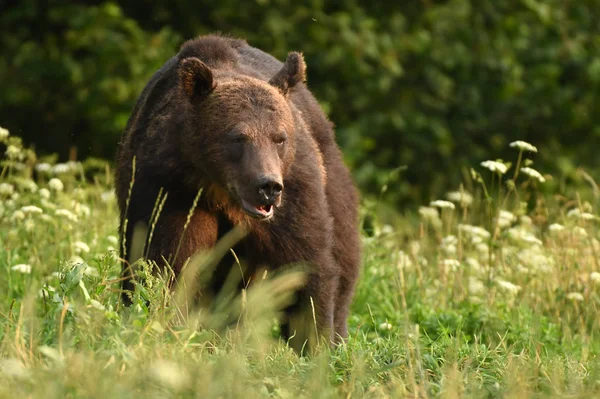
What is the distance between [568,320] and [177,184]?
8.76ft

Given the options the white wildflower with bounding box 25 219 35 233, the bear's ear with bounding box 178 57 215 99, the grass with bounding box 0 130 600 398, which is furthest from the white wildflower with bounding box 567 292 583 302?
the white wildflower with bounding box 25 219 35 233

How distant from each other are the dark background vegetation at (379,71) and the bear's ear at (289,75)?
7409 millimetres

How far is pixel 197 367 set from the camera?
3.73m

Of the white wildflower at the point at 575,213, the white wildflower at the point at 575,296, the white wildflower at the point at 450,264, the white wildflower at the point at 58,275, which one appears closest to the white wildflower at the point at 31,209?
the white wildflower at the point at 58,275

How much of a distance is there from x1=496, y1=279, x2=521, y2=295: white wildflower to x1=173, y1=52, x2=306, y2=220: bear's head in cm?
182

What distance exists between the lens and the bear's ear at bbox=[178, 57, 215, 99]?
5.81 meters

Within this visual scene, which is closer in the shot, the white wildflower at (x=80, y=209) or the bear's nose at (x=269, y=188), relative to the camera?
the bear's nose at (x=269, y=188)

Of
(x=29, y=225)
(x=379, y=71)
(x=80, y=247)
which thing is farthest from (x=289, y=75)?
(x=379, y=71)

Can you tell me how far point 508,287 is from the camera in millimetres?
6914

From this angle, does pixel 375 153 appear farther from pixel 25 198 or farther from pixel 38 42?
pixel 25 198

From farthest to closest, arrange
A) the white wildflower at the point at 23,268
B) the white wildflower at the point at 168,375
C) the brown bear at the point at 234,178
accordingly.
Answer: the white wildflower at the point at 23,268, the brown bear at the point at 234,178, the white wildflower at the point at 168,375

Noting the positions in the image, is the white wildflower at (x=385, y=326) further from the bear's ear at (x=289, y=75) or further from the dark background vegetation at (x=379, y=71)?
the dark background vegetation at (x=379, y=71)

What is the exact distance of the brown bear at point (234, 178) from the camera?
5676 millimetres

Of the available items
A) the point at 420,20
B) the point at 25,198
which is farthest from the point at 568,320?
the point at 420,20
